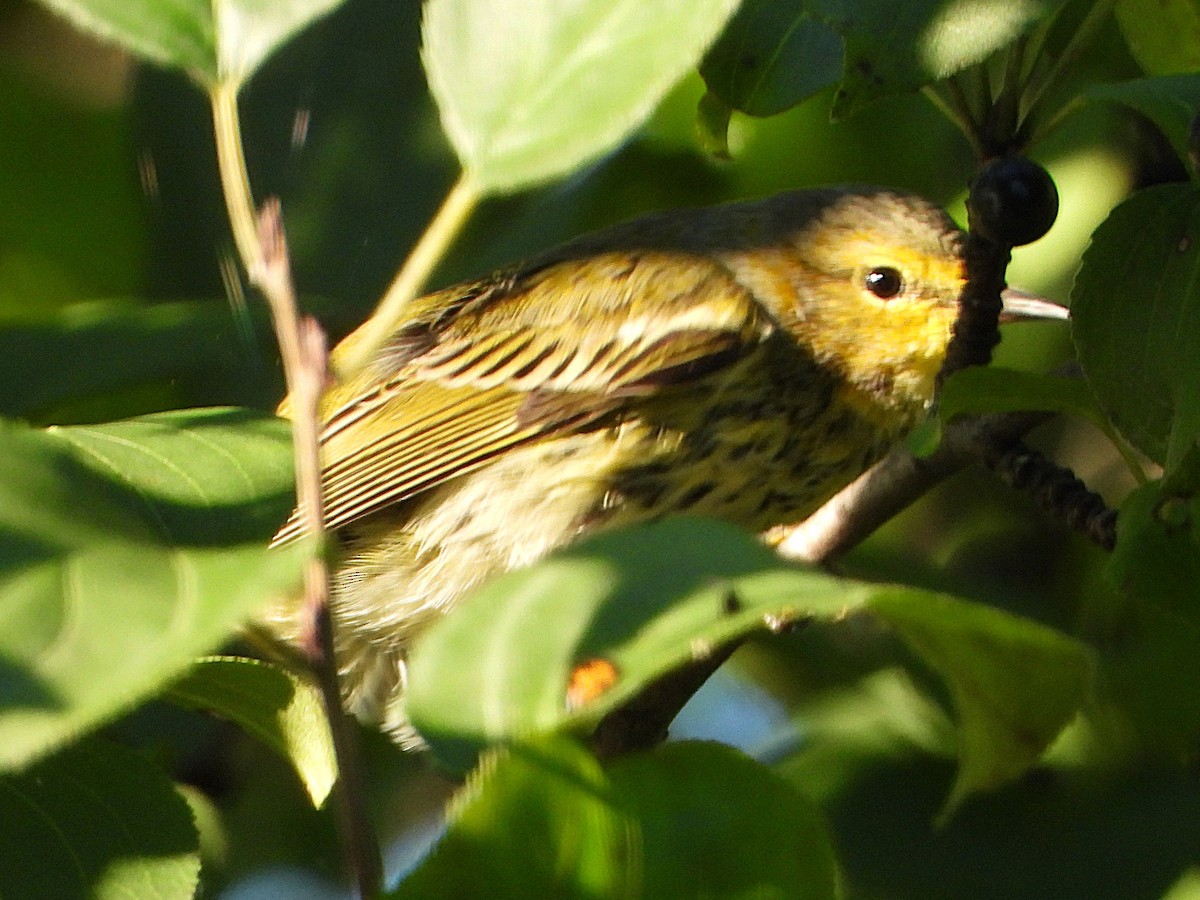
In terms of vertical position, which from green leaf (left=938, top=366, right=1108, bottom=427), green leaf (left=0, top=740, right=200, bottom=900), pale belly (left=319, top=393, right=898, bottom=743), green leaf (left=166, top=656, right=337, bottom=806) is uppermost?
green leaf (left=938, top=366, right=1108, bottom=427)

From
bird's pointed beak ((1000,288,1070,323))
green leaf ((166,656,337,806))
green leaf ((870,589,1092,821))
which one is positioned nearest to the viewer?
green leaf ((870,589,1092,821))

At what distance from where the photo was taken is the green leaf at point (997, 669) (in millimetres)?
1084

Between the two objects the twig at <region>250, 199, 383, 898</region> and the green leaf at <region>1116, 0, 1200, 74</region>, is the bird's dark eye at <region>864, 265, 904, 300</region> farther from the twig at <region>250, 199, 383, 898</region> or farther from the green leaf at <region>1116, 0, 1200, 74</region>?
the twig at <region>250, 199, 383, 898</region>

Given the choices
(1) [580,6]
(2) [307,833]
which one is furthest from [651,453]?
(1) [580,6]

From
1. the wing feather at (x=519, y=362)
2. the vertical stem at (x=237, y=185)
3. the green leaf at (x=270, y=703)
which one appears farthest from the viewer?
the wing feather at (x=519, y=362)

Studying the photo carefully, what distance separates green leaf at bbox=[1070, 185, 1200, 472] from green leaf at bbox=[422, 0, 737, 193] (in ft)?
2.05

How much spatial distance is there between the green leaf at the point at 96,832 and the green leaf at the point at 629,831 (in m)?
0.75

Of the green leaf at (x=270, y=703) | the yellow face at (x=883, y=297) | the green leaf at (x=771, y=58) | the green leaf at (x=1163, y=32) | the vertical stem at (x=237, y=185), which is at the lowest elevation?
Answer: the yellow face at (x=883, y=297)

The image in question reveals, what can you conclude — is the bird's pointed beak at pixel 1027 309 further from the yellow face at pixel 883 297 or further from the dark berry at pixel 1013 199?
the dark berry at pixel 1013 199

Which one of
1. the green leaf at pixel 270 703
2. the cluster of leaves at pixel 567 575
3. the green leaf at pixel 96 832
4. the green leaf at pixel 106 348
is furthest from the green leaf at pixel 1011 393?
the green leaf at pixel 106 348

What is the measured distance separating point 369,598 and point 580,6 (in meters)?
1.88

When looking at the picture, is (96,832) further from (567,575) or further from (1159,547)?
(1159,547)

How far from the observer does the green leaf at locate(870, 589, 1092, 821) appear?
3.56ft

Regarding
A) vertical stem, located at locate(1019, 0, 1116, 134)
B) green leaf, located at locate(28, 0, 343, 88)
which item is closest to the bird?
vertical stem, located at locate(1019, 0, 1116, 134)
